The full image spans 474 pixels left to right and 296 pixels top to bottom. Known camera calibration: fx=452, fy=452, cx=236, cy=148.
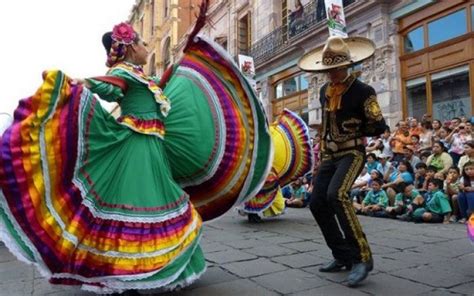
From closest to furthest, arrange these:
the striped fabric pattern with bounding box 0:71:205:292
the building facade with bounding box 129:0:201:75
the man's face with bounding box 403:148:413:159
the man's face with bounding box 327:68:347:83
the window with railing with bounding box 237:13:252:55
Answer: the striped fabric pattern with bounding box 0:71:205:292 → the man's face with bounding box 327:68:347:83 → the man's face with bounding box 403:148:413:159 → the window with railing with bounding box 237:13:252:55 → the building facade with bounding box 129:0:201:75

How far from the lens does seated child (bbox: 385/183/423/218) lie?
25.2 feet

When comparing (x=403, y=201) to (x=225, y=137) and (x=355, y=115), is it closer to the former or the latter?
(x=355, y=115)

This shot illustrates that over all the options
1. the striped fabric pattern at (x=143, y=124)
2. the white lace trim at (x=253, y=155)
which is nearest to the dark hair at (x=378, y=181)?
the white lace trim at (x=253, y=155)

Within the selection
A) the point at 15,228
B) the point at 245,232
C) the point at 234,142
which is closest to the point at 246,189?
the point at 234,142

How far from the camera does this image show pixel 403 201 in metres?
7.91

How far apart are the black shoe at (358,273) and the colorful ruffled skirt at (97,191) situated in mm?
1077

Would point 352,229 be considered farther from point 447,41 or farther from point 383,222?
point 447,41

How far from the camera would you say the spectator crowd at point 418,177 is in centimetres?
709

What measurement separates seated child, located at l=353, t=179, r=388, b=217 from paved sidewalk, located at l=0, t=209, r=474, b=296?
1.82 metres

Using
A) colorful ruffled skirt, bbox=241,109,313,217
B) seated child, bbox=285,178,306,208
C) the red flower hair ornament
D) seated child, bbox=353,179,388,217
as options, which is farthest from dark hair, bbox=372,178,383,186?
the red flower hair ornament

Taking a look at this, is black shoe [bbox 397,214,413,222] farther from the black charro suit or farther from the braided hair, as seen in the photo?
the braided hair

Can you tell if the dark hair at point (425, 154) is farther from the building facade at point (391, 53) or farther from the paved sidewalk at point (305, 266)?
the paved sidewalk at point (305, 266)

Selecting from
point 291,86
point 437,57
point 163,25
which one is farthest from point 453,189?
point 163,25

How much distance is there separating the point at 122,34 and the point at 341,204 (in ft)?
6.72
